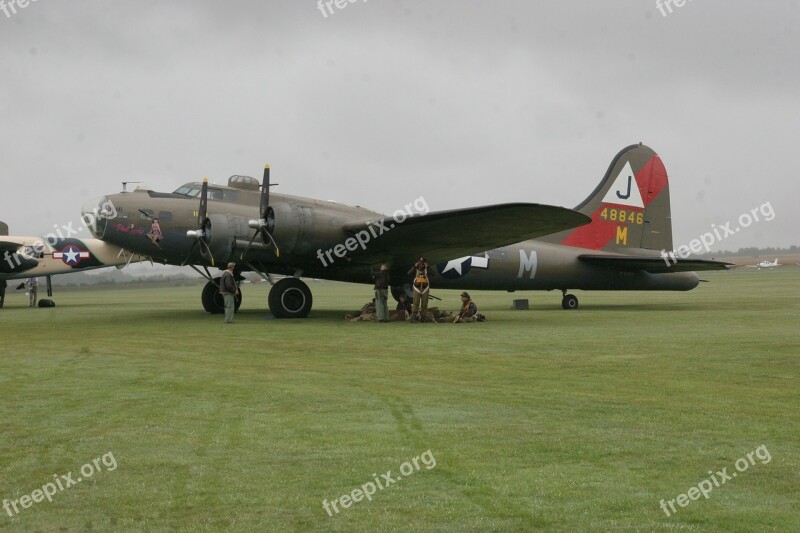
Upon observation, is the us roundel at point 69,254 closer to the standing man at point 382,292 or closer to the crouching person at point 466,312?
the standing man at point 382,292

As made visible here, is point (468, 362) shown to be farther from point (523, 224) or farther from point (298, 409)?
point (523, 224)

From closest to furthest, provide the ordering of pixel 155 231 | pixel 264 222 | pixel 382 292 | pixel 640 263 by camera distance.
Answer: pixel 264 222, pixel 382 292, pixel 155 231, pixel 640 263

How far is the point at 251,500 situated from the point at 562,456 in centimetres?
240

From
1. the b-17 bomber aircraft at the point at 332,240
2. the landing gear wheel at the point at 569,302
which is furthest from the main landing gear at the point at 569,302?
the b-17 bomber aircraft at the point at 332,240

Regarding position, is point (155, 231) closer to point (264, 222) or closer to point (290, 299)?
point (264, 222)

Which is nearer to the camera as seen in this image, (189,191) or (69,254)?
(189,191)

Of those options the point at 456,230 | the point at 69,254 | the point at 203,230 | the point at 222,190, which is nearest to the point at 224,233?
the point at 203,230

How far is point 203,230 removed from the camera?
2070 centimetres

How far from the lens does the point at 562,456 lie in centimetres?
604

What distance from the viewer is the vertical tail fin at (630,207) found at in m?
26.9

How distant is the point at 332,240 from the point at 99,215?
620 centimetres

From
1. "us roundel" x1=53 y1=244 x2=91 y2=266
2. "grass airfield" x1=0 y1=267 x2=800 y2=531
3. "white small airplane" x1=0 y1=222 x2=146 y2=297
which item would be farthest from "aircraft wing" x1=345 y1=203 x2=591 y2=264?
"us roundel" x1=53 y1=244 x2=91 y2=266

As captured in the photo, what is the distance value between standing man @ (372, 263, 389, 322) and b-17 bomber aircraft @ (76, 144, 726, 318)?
89 cm

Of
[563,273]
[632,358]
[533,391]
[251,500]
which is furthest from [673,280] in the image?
[251,500]
